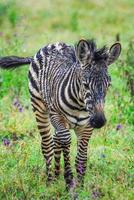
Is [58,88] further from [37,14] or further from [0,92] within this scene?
[37,14]

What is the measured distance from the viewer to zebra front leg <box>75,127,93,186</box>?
7711mm

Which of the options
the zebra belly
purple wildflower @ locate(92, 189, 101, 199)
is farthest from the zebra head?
purple wildflower @ locate(92, 189, 101, 199)

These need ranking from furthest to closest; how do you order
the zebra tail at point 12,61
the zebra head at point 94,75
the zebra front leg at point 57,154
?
the zebra tail at point 12,61
the zebra front leg at point 57,154
the zebra head at point 94,75

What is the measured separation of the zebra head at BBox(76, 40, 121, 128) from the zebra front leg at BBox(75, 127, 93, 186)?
2.02 ft

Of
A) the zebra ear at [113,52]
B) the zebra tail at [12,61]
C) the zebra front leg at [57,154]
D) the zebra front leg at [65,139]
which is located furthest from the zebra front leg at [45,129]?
the zebra ear at [113,52]

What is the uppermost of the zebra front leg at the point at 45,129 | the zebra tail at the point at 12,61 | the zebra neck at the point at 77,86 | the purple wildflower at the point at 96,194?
the zebra tail at the point at 12,61

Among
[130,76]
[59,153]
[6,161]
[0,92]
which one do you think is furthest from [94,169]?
[0,92]

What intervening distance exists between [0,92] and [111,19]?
13.0m

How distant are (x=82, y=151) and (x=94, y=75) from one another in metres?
1.15

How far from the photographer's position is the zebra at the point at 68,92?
7074mm

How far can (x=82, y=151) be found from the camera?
25.7 ft

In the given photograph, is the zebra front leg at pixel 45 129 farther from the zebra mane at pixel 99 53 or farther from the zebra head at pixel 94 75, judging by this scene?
the zebra mane at pixel 99 53

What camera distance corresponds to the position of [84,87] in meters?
7.19

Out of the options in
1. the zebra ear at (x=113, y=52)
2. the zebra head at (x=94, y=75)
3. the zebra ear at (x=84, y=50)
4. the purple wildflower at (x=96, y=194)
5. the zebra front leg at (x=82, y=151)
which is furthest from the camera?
the zebra front leg at (x=82, y=151)
